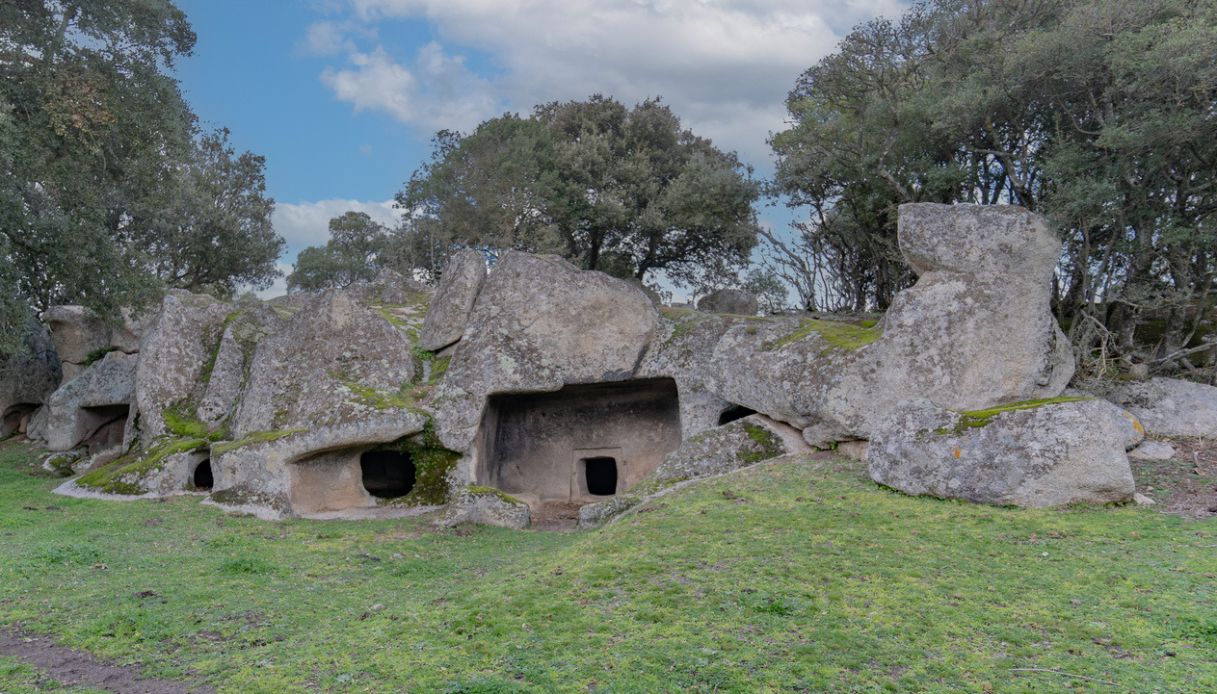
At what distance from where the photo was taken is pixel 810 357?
554 inches

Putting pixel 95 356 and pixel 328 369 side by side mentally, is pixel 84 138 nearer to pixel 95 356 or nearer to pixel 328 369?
Result: pixel 328 369

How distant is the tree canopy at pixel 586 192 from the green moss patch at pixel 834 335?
13.5 meters

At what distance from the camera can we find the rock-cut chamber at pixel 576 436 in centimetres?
1903

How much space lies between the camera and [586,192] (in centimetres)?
3155

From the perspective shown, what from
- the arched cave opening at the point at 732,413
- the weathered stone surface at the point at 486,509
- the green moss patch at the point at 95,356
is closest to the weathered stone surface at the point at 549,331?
the arched cave opening at the point at 732,413

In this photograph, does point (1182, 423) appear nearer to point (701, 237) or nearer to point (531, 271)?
point (531, 271)

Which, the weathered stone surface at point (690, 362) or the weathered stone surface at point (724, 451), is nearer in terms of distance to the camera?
the weathered stone surface at point (724, 451)

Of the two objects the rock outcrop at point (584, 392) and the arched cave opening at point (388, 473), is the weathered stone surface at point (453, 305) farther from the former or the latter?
the arched cave opening at point (388, 473)

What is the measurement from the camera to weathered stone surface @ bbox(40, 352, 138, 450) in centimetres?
2311

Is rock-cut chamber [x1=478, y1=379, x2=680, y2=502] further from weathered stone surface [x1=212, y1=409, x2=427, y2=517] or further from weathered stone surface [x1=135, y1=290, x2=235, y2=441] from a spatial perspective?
weathered stone surface [x1=135, y1=290, x2=235, y2=441]

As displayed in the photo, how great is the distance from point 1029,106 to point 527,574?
13778 millimetres

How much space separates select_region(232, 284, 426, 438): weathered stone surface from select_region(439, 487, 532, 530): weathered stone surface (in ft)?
8.67

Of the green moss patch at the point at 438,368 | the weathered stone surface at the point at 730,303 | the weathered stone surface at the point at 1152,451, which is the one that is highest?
the weathered stone surface at the point at 730,303

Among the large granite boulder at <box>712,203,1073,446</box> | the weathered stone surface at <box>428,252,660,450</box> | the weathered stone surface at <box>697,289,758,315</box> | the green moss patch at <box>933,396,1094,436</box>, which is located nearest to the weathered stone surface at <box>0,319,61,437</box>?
the weathered stone surface at <box>428,252,660,450</box>
